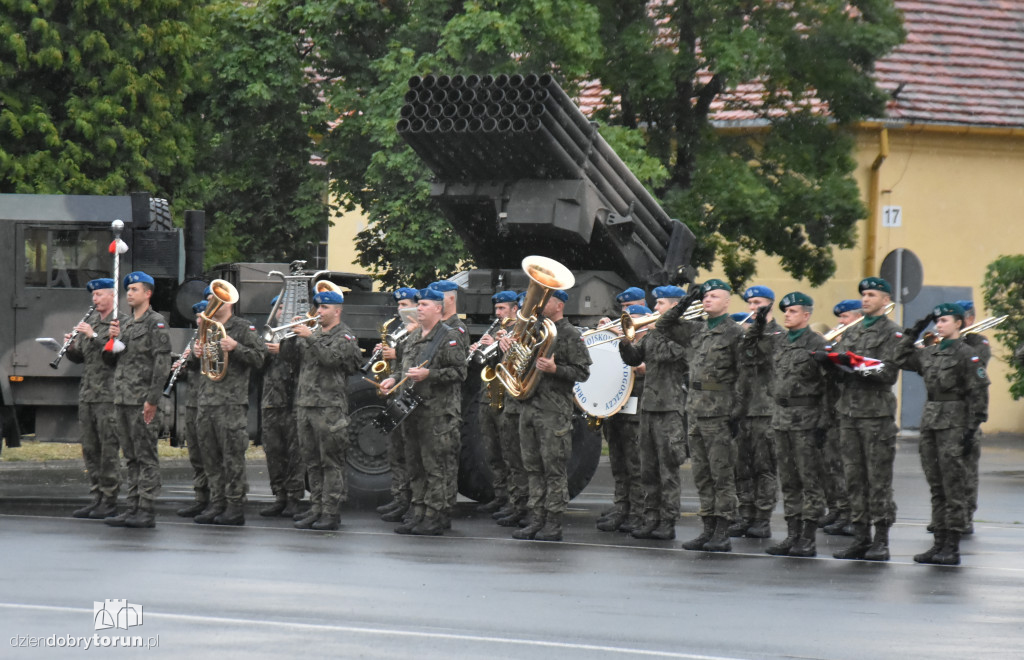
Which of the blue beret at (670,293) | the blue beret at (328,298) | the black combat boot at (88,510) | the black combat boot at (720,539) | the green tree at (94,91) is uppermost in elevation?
the green tree at (94,91)

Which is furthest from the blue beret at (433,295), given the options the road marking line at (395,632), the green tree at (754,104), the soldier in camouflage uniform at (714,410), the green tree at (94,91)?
the green tree at (94,91)

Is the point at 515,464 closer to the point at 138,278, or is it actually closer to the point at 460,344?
the point at 460,344

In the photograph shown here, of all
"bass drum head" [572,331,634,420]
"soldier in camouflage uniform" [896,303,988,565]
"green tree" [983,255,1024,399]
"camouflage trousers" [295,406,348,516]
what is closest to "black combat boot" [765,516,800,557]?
"soldier in camouflage uniform" [896,303,988,565]

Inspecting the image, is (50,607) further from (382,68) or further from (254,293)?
(382,68)

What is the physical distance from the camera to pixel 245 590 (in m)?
9.61

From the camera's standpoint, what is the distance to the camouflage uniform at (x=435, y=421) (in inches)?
496

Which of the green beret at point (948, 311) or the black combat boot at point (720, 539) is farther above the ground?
the green beret at point (948, 311)

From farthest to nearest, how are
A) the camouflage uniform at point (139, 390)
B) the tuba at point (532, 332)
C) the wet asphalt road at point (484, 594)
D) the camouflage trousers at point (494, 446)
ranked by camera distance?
the camouflage trousers at point (494, 446), the camouflage uniform at point (139, 390), the tuba at point (532, 332), the wet asphalt road at point (484, 594)

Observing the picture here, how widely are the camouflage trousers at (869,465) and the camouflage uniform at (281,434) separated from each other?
4671 millimetres

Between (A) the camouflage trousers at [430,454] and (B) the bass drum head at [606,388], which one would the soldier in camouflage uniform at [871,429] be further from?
(A) the camouflage trousers at [430,454]

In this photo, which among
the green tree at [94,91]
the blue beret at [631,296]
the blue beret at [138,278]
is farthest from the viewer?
the green tree at [94,91]

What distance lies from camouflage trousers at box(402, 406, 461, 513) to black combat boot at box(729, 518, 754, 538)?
221 cm

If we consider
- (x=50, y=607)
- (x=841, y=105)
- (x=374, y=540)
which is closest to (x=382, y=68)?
(x=841, y=105)

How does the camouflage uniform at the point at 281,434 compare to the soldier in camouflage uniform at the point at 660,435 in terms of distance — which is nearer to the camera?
the soldier in camouflage uniform at the point at 660,435
